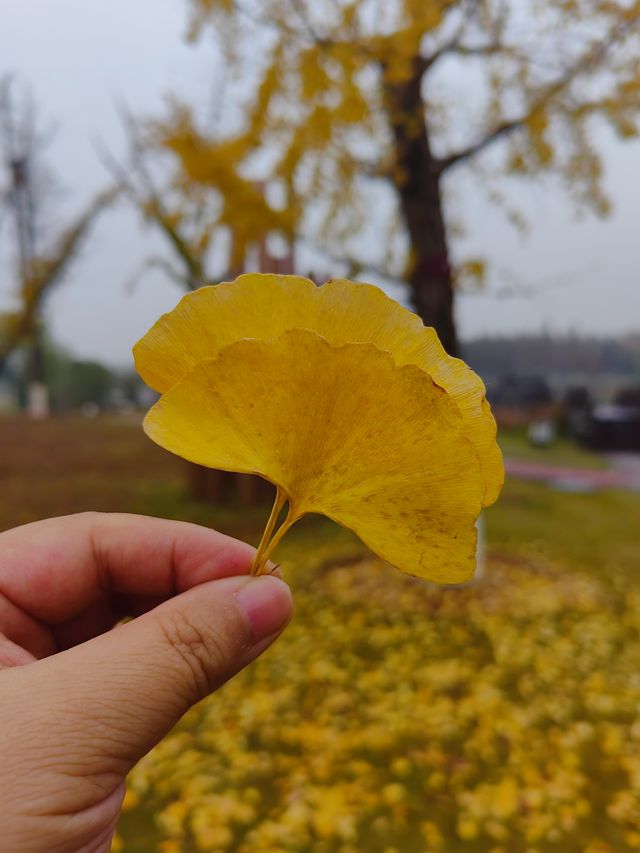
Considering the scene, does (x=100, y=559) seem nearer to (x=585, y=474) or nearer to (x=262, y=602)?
(x=262, y=602)

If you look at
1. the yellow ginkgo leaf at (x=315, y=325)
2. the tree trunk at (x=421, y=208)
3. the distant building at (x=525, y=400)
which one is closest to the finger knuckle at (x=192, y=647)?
the yellow ginkgo leaf at (x=315, y=325)

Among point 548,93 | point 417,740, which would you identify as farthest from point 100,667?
point 548,93

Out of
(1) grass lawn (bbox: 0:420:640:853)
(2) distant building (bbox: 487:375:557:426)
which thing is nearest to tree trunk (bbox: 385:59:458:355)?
(1) grass lawn (bbox: 0:420:640:853)

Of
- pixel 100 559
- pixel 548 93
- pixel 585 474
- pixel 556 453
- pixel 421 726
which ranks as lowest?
pixel 585 474

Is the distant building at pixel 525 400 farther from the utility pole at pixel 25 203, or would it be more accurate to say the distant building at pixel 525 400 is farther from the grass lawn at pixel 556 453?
the utility pole at pixel 25 203

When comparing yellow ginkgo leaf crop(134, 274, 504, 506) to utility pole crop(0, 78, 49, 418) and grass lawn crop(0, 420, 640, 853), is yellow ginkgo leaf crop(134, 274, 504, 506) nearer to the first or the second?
grass lawn crop(0, 420, 640, 853)
